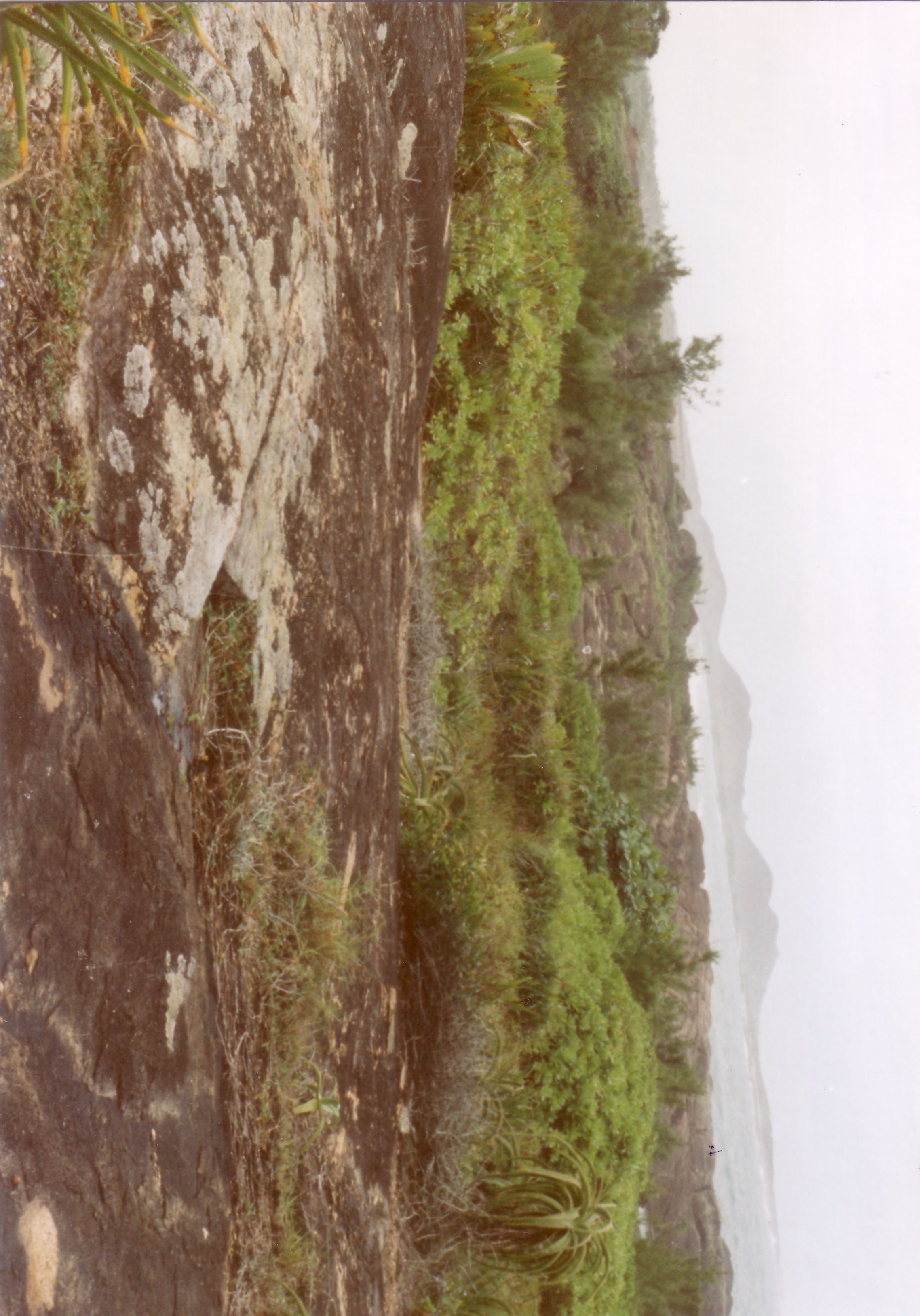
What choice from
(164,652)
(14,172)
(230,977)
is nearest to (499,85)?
(14,172)

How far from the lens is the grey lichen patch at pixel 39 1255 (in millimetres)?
2027

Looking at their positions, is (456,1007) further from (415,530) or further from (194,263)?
(194,263)

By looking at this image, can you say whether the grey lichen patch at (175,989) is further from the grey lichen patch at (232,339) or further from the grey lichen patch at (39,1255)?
the grey lichen patch at (232,339)

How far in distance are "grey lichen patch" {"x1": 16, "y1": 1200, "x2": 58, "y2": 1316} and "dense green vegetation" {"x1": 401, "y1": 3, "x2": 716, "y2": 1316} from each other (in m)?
2.90

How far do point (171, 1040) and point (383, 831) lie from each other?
1954mm

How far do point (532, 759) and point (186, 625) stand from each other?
457 cm

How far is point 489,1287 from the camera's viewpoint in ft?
16.5

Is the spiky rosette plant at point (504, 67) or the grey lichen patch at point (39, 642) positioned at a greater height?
the spiky rosette plant at point (504, 67)

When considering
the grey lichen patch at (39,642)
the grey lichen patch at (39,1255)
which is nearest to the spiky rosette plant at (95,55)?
the grey lichen patch at (39,642)

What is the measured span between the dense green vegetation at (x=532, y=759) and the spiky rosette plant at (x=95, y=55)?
10.7 ft

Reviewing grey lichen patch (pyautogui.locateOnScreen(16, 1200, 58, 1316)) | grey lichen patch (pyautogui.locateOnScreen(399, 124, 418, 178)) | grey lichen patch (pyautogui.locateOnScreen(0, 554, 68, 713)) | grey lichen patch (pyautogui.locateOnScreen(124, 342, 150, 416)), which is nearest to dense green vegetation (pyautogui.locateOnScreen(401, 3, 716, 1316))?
grey lichen patch (pyautogui.locateOnScreen(399, 124, 418, 178))

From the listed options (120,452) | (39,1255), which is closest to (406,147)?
(120,452)

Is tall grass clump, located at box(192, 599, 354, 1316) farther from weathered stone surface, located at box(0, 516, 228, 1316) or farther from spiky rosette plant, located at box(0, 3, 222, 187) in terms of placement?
spiky rosette plant, located at box(0, 3, 222, 187)

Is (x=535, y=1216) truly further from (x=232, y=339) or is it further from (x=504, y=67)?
(x=504, y=67)
